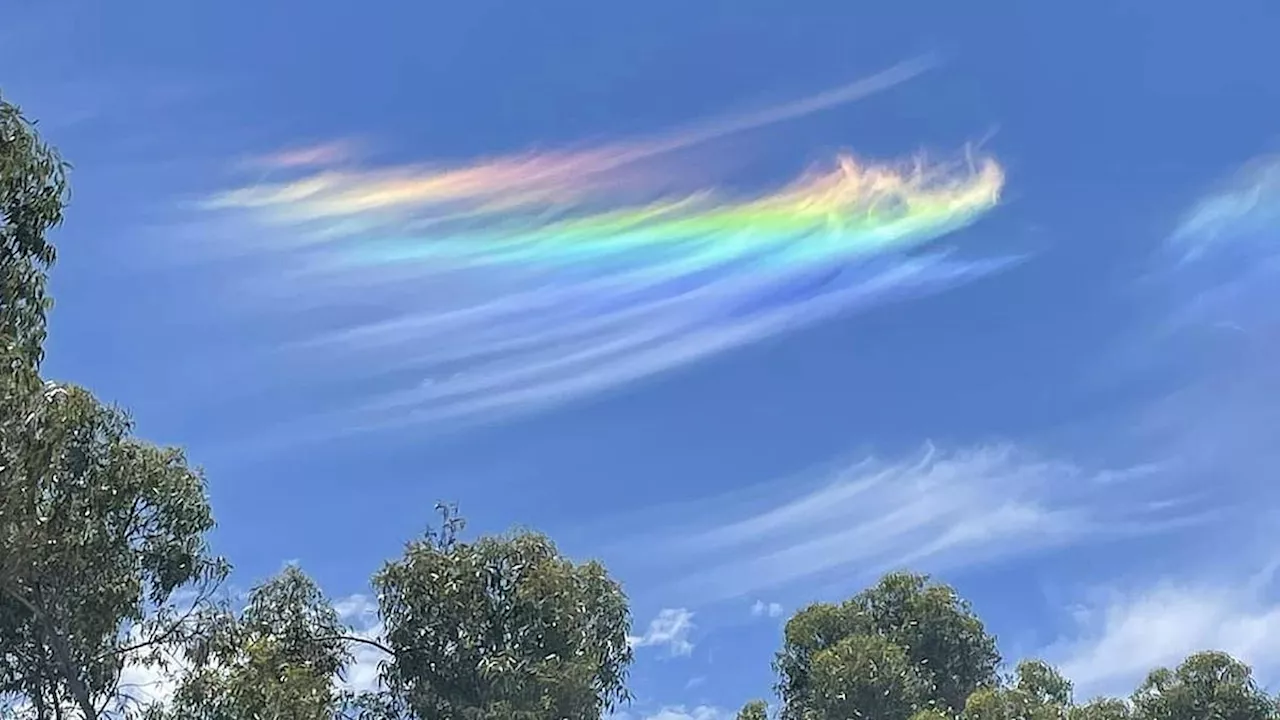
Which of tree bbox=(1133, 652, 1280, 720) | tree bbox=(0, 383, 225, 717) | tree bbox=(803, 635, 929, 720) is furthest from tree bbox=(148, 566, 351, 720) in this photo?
tree bbox=(1133, 652, 1280, 720)

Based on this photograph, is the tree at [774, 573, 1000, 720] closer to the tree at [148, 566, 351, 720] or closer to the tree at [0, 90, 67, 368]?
the tree at [148, 566, 351, 720]

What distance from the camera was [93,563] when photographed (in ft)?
74.7

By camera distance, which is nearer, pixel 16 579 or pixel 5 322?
pixel 5 322

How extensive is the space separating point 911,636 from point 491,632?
21879 mm

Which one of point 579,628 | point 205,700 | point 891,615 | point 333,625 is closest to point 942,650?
point 891,615

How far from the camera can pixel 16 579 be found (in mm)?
21641

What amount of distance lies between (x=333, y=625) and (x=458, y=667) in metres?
3.00

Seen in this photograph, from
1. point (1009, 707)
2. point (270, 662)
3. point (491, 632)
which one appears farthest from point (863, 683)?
point (270, 662)

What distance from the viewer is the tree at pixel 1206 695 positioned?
145 feet

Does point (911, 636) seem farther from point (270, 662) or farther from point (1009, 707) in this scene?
point (270, 662)

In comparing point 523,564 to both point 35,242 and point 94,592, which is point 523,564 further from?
point 35,242

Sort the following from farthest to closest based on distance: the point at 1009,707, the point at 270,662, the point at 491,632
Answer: the point at 1009,707 → the point at 491,632 → the point at 270,662

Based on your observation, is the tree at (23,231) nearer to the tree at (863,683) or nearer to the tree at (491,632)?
the tree at (491,632)

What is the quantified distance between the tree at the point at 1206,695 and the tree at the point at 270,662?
29620mm
